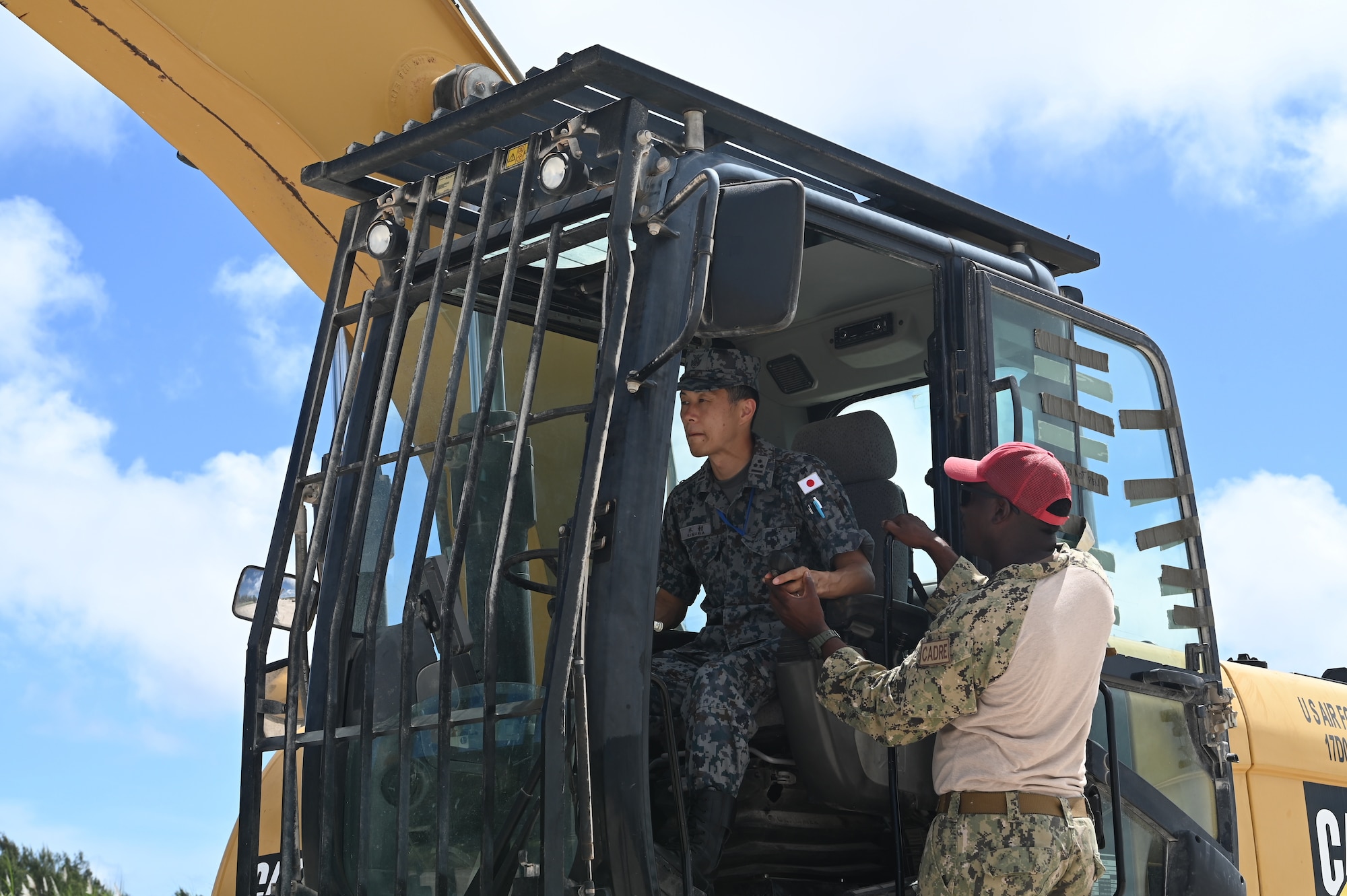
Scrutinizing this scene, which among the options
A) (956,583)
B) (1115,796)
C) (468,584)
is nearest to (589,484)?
(468,584)

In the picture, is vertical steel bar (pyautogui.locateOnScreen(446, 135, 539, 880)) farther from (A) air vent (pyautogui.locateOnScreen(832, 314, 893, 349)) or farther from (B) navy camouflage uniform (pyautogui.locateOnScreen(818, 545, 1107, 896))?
(A) air vent (pyautogui.locateOnScreen(832, 314, 893, 349))

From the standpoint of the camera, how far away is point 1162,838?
3.83 metres

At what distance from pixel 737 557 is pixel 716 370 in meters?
0.53

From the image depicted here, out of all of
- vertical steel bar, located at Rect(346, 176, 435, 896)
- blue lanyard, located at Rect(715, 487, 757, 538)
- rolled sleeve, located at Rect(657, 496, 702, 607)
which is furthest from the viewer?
rolled sleeve, located at Rect(657, 496, 702, 607)

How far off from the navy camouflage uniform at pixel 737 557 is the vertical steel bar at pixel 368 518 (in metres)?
0.73

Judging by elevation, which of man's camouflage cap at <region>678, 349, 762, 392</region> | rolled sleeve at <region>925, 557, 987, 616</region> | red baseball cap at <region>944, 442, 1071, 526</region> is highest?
man's camouflage cap at <region>678, 349, 762, 392</region>

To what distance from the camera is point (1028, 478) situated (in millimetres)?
3242

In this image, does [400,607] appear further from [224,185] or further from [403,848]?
[224,185]

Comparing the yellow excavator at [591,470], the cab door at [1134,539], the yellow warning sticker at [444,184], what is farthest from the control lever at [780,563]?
the yellow warning sticker at [444,184]

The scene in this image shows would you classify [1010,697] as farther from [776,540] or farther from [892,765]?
[776,540]

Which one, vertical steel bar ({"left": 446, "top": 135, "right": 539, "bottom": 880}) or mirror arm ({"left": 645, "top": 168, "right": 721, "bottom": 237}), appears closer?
vertical steel bar ({"left": 446, "top": 135, "right": 539, "bottom": 880})

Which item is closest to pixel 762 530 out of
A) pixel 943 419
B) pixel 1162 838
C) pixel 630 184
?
pixel 943 419

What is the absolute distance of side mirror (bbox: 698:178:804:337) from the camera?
3.00 metres

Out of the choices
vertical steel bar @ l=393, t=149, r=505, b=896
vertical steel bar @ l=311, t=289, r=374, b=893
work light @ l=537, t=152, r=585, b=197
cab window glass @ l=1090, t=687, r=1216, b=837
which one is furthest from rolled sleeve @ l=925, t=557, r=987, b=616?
vertical steel bar @ l=311, t=289, r=374, b=893
